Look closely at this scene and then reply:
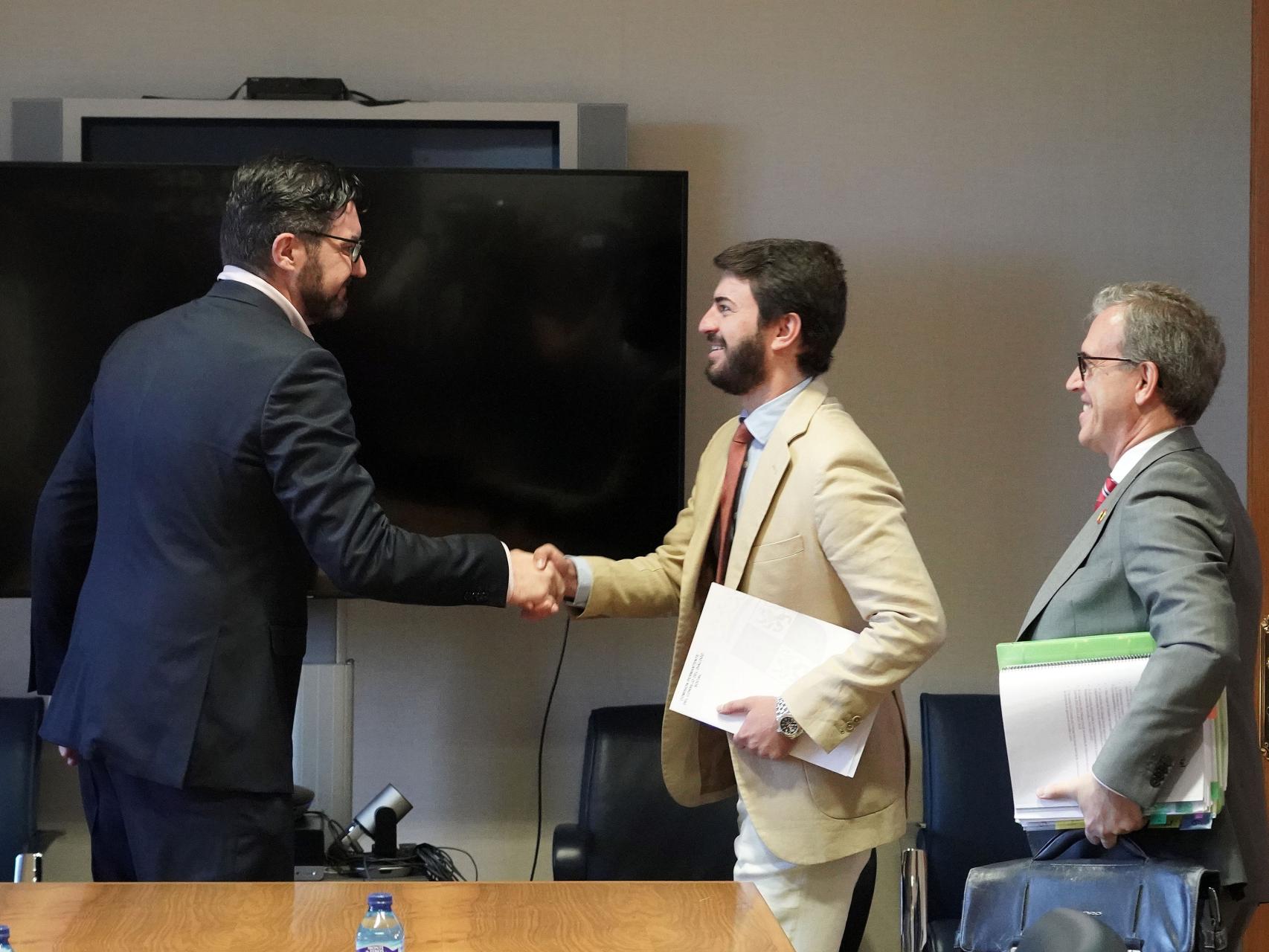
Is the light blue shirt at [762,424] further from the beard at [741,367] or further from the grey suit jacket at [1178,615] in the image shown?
the grey suit jacket at [1178,615]

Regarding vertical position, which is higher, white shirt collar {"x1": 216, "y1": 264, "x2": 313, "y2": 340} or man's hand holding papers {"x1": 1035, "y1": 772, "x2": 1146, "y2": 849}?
white shirt collar {"x1": 216, "y1": 264, "x2": 313, "y2": 340}

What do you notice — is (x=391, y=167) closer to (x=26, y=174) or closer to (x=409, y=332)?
(x=409, y=332)

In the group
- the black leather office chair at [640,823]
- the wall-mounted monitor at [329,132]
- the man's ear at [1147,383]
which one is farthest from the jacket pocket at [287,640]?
the wall-mounted monitor at [329,132]

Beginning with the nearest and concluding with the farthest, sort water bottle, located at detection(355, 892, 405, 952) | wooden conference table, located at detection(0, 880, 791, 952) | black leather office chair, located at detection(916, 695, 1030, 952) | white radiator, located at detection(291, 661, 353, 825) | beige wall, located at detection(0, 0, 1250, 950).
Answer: water bottle, located at detection(355, 892, 405, 952), wooden conference table, located at detection(0, 880, 791, 952), white radiator, located at detection(291, 661, 353, 825), black leather office chair, located at detection(916, 695, 1030, 952), beige wall, located at detection(0, 0, 1250, 950)

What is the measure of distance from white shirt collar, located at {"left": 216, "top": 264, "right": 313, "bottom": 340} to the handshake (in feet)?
2.05

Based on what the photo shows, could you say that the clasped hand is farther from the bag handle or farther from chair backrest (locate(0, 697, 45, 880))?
chair backrest (locate(0, 697, 45, 880))

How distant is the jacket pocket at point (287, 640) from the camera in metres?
2.37

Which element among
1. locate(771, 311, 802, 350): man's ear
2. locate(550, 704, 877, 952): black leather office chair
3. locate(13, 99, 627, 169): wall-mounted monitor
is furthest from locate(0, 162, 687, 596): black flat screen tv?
locate(771, 311, 802, 350): man's ear

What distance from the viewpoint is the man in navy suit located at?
2.31m

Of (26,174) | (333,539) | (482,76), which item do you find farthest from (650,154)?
(333,539)

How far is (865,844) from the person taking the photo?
8.47ft

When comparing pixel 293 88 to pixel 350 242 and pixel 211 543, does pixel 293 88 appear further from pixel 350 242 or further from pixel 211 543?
pixel 211 543

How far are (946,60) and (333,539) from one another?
238 cm

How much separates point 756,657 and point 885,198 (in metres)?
1.77
